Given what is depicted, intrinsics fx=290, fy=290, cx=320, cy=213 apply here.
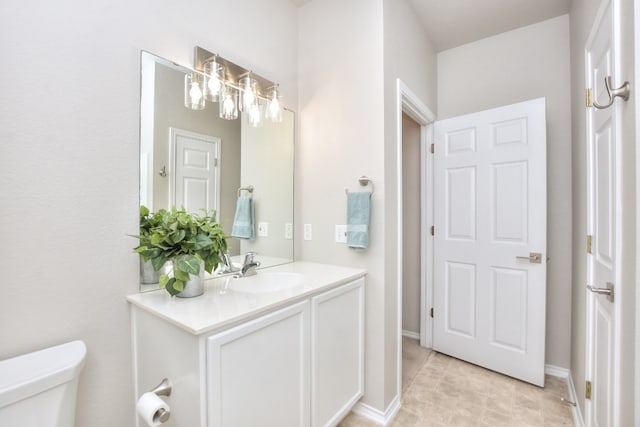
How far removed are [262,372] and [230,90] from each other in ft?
4.63

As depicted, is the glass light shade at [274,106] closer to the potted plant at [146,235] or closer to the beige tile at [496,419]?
the potted plant at [146,235]

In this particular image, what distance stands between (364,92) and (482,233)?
1.47 metres

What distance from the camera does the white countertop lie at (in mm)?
967

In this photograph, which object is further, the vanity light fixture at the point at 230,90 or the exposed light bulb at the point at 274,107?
the exposed light bulb at the point at 274,107

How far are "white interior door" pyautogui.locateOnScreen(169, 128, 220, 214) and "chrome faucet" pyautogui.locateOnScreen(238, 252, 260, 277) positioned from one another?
1.09 feet

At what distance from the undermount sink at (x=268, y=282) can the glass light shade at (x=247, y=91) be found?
37.9 inches

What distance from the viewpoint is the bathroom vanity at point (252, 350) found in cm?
96

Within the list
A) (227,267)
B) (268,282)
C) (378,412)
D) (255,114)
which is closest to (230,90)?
(255,114)

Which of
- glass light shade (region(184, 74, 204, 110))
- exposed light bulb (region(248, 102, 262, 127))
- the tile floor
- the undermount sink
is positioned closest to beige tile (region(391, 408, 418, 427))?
the tile floor

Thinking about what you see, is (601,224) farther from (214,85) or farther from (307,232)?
(214,85)

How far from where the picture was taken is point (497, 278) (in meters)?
2.25

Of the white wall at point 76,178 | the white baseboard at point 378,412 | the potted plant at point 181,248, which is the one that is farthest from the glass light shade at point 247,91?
the white baseboard at point 378,412

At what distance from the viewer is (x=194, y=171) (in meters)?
1.46

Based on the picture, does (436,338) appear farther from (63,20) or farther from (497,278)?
(63,20)
